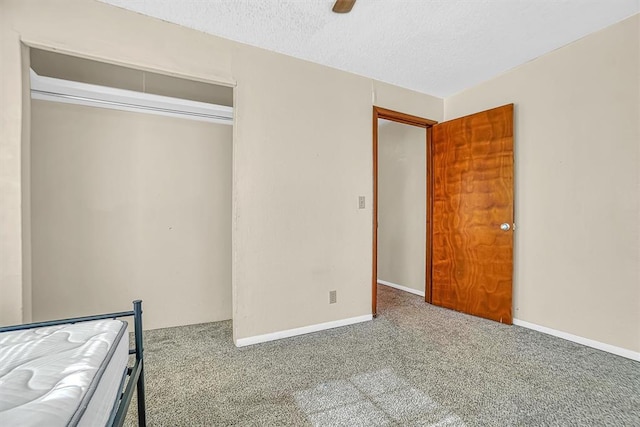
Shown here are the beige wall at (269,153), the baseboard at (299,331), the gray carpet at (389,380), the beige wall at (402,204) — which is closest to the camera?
the gray carpet at (389,380)

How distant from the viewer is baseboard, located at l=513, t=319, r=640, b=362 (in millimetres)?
2227

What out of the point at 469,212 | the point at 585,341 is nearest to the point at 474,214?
the point at 469,212

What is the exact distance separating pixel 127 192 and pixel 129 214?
0.20 metres

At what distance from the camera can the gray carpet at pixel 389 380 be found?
1.60 metres

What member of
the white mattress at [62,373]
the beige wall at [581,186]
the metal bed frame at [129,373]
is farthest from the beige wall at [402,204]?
the white mattress at [62,373]

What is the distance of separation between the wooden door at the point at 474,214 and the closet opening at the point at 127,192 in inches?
94.3

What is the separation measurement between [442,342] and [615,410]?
1060 mm

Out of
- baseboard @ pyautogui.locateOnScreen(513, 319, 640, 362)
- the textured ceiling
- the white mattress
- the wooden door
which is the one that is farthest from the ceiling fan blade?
baseboard @ pyautogui.locateOnScreen(513, 319, 640, 362)

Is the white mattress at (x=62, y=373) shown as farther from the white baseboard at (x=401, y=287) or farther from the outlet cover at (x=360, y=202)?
the white baseboard at (x=401, y=287)

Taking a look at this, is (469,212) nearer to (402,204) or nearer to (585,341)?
(402,204)

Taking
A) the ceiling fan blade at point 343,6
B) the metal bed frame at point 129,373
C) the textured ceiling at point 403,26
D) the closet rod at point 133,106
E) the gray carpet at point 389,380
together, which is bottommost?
the gray carpet at point 389,380

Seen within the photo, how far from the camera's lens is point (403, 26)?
2.27m

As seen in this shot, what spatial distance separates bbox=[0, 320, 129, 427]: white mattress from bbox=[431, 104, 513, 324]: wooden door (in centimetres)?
310

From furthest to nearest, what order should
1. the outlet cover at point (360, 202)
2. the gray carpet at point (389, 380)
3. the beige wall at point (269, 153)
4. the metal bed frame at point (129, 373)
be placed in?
the outlet cover at point (360, 202), the beige wall at point (269, 153), the gray carpet at point (389, 380), the metal bed frame at point (129, 373)
